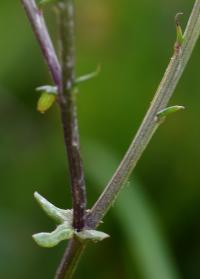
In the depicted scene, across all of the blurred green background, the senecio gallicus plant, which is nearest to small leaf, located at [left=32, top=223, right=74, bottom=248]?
the senecio gallicus plant

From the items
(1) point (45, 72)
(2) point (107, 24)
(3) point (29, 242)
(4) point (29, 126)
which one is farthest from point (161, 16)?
(3) point (29, 242)

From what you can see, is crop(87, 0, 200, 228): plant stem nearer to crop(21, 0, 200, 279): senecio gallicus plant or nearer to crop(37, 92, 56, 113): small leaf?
crop(21, 0, 200, 279): senecio gallicus plant

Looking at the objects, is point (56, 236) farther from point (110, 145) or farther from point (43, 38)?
point (110, 145)

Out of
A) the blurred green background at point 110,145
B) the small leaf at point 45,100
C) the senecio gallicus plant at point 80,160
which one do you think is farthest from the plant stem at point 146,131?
the blurred green background at point 110,145

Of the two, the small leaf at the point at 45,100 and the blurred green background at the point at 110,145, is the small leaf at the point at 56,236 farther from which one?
the blurred green background at the point at 110,145

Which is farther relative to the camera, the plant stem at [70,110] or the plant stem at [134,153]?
the plant stem at [134,153]

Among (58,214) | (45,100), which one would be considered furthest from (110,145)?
(45,100)
